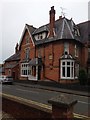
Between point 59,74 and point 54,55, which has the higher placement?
point 54,55

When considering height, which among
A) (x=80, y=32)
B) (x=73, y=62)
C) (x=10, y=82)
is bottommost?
(x=10, y=82)

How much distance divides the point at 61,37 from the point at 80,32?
677 cm

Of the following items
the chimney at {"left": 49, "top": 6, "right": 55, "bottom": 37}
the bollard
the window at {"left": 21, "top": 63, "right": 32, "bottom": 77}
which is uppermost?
the chimney at {"left": 49, "top": 6, "right": 55, "bottom": 37}

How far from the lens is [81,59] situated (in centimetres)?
3494

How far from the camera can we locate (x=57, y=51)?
32.8 metres

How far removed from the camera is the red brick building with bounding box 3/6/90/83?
3162cm

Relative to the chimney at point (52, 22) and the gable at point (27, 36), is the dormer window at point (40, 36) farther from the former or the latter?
the chimney at point (52, 22)

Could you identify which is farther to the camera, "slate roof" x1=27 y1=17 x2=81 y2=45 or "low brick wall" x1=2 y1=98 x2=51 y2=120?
"slate roof" x1=27 y1=17 x2=81 y2=45

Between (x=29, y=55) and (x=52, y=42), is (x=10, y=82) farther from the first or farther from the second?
(x=52, y=42)

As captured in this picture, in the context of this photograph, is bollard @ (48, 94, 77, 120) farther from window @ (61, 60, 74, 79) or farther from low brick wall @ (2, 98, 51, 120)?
window @ (61, 60, 74, 79)

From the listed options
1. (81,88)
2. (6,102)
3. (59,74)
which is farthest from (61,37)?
(6,102)

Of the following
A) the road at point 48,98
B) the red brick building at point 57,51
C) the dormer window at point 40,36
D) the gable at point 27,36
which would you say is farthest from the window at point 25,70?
the road at point 48,98

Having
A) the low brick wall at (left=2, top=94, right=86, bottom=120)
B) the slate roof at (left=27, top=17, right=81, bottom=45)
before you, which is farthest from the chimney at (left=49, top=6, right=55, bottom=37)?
the low brick wall at (left=2, top=94, right=86, bottom=120)

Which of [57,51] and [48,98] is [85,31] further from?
[48,98]
